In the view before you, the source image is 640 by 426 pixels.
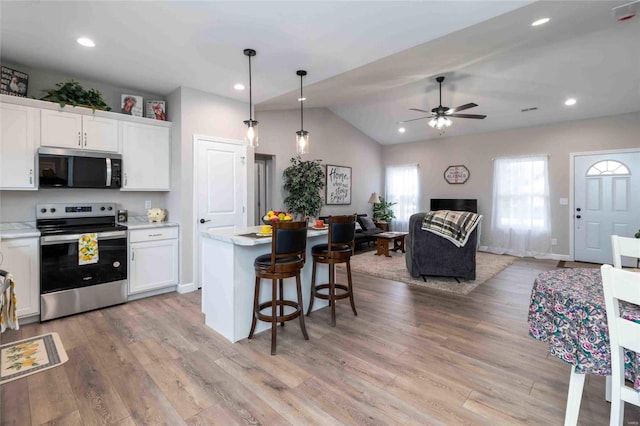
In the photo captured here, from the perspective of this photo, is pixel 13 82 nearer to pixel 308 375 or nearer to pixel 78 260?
pixel 78 260

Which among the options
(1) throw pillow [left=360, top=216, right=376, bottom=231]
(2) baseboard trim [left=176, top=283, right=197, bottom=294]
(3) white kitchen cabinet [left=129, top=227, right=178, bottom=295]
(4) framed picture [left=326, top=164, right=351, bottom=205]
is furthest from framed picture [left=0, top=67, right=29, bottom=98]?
(1) throw pillow [left=360, top=216, right=376, bottom=231]

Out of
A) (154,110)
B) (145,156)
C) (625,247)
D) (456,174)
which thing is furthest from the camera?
(456,174)

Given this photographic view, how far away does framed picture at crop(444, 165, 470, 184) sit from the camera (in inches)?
287

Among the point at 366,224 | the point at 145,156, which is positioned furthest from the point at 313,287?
the point at 366,224

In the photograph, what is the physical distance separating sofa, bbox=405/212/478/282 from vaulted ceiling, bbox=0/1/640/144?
237 centimetres

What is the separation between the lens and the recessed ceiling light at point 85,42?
8.84 feet

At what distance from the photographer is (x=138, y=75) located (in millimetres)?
3496

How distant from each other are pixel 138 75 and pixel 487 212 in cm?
729

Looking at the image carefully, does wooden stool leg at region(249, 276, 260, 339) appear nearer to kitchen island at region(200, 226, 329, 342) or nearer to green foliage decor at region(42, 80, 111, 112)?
kitchen island at region(200, 226, 329, 342)

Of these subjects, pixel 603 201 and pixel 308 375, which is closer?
pixel 308 375

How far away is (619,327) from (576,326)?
224 mm

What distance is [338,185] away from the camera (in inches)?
295

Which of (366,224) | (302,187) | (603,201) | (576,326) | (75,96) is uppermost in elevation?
(75,96)

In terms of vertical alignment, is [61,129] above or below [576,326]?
above
